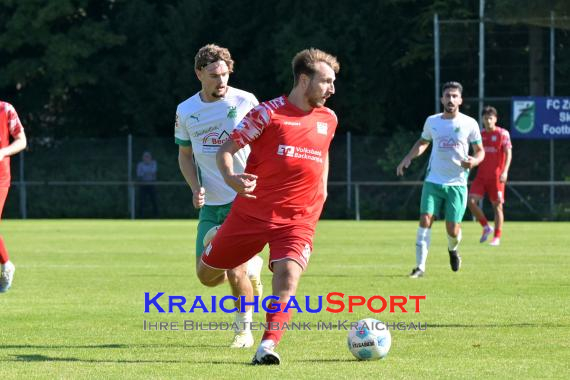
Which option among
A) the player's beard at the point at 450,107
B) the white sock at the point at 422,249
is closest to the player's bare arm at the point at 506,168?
the player's beard at the point at 450,107

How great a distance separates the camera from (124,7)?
138 feet

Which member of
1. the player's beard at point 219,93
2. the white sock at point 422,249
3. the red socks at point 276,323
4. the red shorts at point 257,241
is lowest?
the white sock at point 422,249

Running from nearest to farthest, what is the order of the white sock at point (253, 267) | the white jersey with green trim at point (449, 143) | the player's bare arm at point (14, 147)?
the white sock at point (253, 267) < the player's bare arm at point (14, 147) < the white jersey with green trim at point (449, 143)

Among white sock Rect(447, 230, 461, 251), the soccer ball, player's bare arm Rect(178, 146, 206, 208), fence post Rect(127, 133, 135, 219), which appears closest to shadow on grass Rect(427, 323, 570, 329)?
the soccer ball

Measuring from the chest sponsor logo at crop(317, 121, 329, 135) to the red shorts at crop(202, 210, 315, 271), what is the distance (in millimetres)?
630

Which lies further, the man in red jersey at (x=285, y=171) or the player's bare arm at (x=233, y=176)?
the man in red jersey at (x=285, y=171)

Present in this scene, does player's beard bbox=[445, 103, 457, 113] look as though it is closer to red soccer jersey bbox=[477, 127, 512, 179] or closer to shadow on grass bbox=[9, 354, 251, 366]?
red soccer jersey bbox=[477, 127, 512, 179]

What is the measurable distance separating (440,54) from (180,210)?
9388mm

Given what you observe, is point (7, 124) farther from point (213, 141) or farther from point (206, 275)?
point (206, 275)

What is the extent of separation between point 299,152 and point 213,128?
1369mm

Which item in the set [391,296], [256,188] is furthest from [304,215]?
[391,296]

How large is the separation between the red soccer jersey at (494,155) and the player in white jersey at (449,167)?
7.40m

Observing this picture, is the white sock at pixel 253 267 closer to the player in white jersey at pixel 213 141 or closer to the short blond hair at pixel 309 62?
the player in white jersey at pixel 213 141

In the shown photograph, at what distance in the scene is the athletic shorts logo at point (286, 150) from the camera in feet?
26.8
